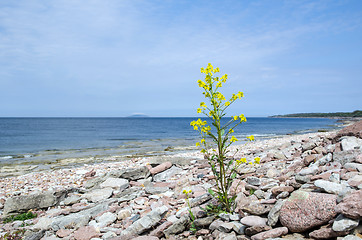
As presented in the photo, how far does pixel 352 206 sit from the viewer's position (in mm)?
2844

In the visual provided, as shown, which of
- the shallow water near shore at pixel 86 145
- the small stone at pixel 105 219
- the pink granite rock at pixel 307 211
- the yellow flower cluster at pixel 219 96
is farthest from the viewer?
the shallow water near shore at pixel 86 145

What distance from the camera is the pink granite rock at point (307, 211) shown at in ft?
10.4

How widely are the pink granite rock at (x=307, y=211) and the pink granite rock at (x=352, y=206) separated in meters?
Result: 0.19

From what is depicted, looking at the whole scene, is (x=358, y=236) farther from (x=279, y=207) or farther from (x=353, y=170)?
(x=353, y=170)

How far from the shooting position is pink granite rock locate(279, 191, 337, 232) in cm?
316

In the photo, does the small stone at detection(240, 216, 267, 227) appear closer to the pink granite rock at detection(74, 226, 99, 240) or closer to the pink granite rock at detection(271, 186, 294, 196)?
the pink granite rock at detection(271, 186, 294, 196)

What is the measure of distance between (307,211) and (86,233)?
4.28 metres

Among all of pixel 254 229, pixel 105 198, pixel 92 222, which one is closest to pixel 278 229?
pixel 254 229

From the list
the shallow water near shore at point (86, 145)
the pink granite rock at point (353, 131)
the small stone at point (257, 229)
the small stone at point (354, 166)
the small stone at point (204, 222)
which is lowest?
the shallow water near shore at point (86, 145)

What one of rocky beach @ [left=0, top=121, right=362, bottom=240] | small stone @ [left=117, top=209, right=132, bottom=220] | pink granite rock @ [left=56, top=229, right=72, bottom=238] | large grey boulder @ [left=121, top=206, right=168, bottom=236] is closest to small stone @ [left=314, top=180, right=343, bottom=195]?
rocky beach @ [left=0, top=121, right=362, bottom=240]

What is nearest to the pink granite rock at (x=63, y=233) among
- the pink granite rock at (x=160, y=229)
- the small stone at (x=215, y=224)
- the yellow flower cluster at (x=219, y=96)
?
the pink granite rock at (x=160, y=229)

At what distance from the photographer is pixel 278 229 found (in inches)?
130

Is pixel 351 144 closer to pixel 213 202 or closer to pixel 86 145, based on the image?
pixel 213 202

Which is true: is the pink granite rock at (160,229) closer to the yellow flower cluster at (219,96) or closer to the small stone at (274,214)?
the small stone at (274,214)
